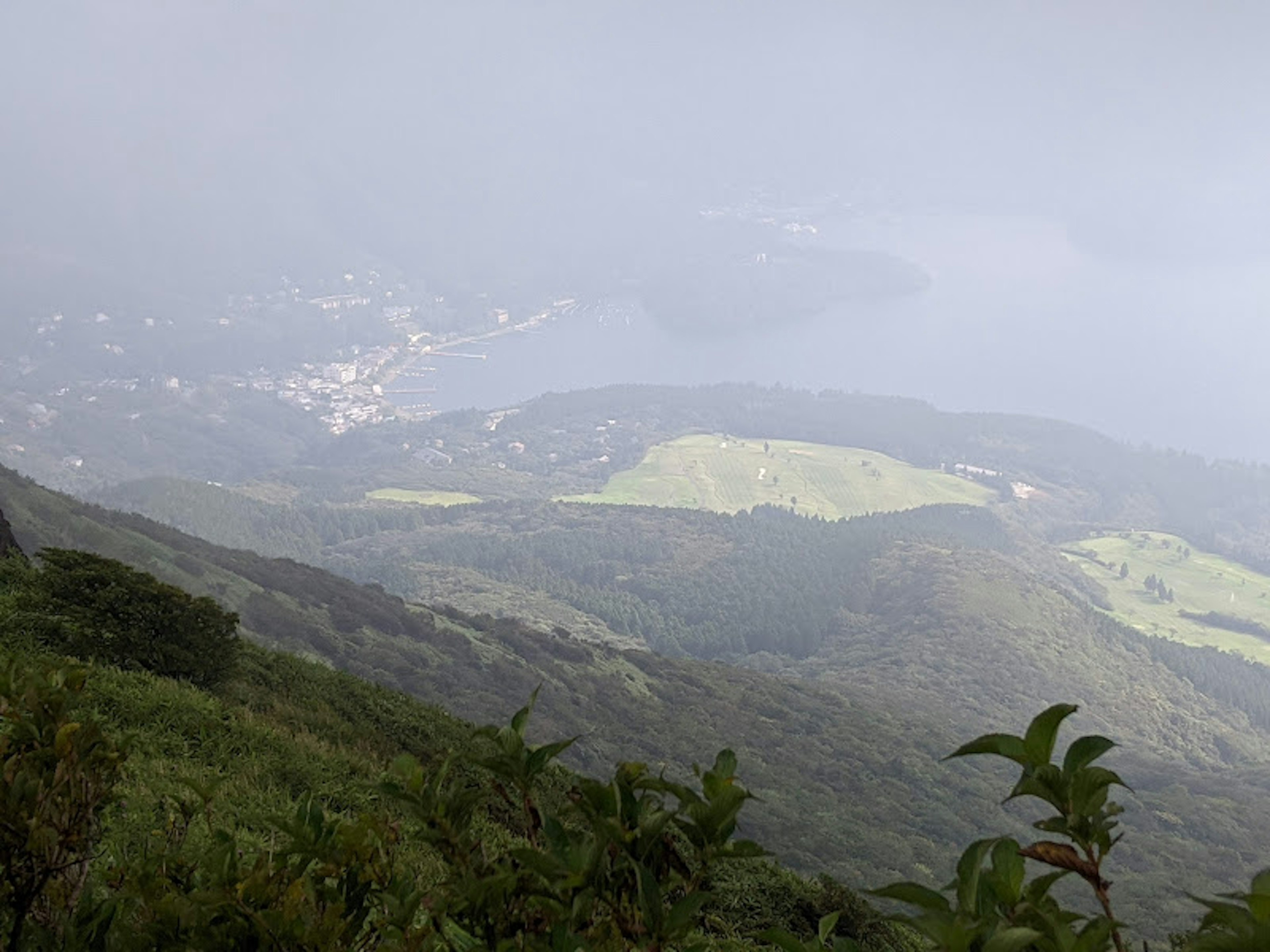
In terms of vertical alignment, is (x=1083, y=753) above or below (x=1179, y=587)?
below

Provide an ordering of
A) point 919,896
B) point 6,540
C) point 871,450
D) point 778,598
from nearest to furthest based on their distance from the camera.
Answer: point 919,896 → point 6,540 → point 778,598 → point 871,450

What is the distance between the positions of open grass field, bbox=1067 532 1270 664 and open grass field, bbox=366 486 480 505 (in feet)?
295

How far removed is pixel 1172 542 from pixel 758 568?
262 feet

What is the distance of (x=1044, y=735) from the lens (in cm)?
125

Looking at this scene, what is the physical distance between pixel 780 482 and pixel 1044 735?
152m

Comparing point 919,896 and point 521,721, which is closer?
point 919,896

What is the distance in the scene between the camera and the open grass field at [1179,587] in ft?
338

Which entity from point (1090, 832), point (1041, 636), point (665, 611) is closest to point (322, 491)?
point (665, 611)

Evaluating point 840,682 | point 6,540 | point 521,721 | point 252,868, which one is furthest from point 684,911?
point 840,682

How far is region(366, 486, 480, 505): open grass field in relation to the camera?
430 feet

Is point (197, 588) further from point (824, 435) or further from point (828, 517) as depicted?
point (824, 435)

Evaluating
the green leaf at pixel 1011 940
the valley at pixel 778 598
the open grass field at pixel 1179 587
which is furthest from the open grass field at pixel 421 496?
the green leaf at pixel 1011 940

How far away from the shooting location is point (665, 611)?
97688mm

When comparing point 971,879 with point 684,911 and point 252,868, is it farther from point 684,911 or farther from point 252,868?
point 252,868
